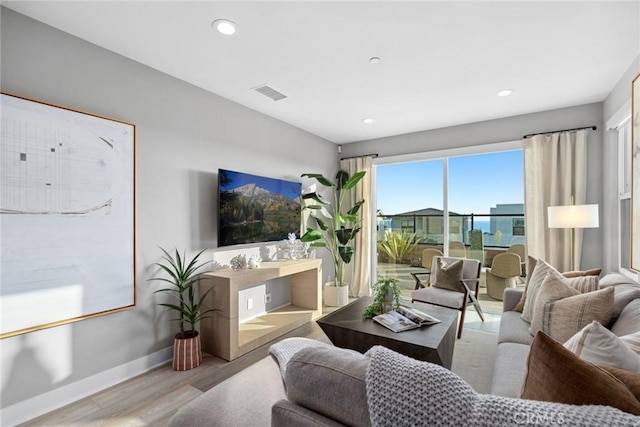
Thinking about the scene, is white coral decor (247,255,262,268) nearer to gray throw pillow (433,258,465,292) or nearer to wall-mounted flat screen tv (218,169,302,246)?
wall-mounted flat screen tv (218,169,302,246)

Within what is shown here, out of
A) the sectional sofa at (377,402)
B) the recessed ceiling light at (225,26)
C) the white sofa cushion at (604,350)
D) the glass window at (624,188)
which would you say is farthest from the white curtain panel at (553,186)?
the recessed ceiling light at (225,26)

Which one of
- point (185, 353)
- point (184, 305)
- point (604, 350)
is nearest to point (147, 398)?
point (185, 353)

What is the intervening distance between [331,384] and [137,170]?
2.39 metres

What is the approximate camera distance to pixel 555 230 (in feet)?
11.3

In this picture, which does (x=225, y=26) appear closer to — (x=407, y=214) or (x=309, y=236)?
(x=309, y=236)

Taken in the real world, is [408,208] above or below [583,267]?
above

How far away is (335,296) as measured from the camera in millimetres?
4332

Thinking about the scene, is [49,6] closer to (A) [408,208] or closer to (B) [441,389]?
(B) [441,389]

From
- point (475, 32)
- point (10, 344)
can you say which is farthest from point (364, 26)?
point (10, 344)

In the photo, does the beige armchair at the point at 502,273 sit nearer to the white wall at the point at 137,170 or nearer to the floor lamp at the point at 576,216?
the floor lamp at the point at 576,216

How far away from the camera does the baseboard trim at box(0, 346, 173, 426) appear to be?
1826 millimetres

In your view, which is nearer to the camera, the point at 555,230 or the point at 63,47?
the point at 63,47

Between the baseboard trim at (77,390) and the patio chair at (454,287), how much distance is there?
271 cm

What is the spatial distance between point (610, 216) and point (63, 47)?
5162 mm
